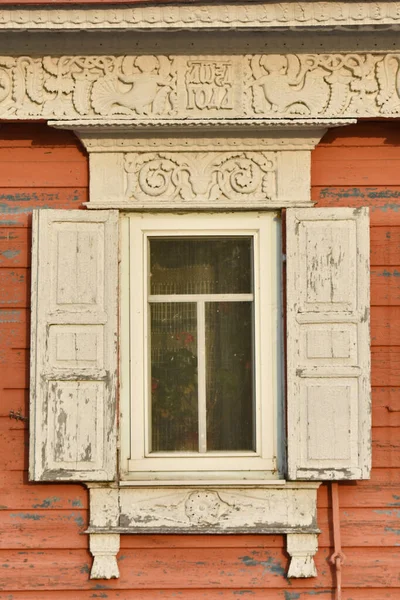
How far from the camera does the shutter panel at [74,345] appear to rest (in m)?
4.89

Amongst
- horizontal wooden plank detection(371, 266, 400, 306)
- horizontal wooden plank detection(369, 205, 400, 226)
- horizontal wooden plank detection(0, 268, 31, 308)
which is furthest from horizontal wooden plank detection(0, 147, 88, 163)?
horizontal wooden plank detection(371, 266, 400, 306)

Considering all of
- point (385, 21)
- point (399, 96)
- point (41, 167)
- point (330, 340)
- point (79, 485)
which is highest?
point (385, 21)

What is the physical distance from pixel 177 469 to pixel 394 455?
1.11 metres

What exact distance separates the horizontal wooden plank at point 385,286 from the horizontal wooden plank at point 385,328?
2.1 inches

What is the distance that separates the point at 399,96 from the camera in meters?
5.00

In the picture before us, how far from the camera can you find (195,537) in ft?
16.2

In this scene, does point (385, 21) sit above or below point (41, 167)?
above

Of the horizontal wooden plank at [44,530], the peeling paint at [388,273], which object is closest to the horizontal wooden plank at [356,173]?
the peeling paint at [388,273]

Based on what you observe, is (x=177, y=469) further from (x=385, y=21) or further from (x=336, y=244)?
(x=385, y=21)

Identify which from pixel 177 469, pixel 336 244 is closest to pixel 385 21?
pixel 336 244

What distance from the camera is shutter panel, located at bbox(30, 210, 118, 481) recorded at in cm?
489

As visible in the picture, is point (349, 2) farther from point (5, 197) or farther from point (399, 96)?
point (5, 197)

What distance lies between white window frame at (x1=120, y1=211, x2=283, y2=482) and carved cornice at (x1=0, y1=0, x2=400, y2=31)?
0.95 meters

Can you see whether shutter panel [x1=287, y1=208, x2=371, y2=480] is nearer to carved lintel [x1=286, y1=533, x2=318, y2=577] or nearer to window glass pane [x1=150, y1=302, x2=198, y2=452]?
carved lintel [x1=286, y1=533, x2=318, y2=577]
